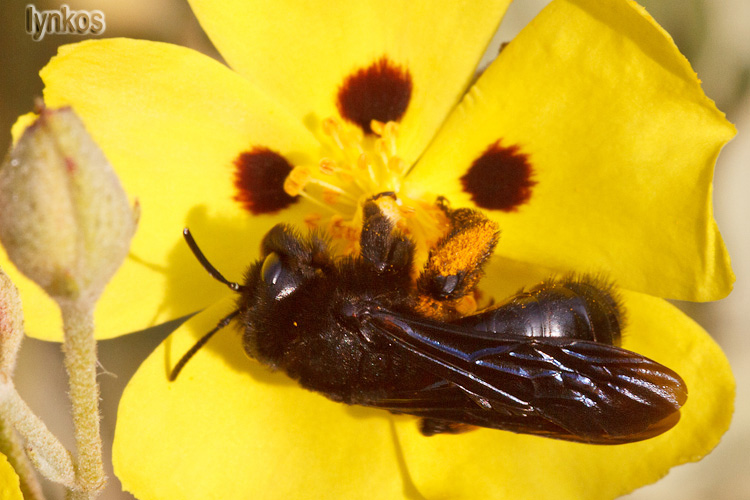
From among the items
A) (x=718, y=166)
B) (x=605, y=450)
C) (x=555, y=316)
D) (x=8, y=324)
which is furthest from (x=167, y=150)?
(x=718, y=166)

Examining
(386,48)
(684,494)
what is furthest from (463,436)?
(684,494)

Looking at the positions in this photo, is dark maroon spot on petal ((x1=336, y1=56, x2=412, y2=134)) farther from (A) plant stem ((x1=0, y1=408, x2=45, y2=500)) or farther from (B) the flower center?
(A) plant stem ((x1=0, y1=408, x2=45, y2=500))

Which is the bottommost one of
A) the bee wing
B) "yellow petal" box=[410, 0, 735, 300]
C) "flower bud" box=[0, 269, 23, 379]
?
"flower bud" box=[0, 269, 23, 379]

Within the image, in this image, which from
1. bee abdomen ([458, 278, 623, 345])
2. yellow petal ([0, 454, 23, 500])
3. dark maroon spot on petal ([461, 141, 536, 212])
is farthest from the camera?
dark maroon spot on petal ([461, 141, 536, 212])

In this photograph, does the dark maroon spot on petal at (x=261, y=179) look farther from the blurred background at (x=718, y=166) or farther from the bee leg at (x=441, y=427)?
the blurred background at (x=718, y=166)

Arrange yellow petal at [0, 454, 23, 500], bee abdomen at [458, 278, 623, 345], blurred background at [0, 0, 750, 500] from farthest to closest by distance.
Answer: blurred background at [0, 0, 750, 500] < bee abdomen at [458, 278, 623, 345] < yellow petal at [0, 454, 23, 500]

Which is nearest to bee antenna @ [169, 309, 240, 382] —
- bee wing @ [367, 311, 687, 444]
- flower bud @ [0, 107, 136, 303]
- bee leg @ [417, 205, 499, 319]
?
bee wing @ [367, 311, 687, 444]

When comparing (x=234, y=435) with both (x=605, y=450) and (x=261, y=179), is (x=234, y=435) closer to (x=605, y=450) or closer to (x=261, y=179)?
(x=261, y=179)
